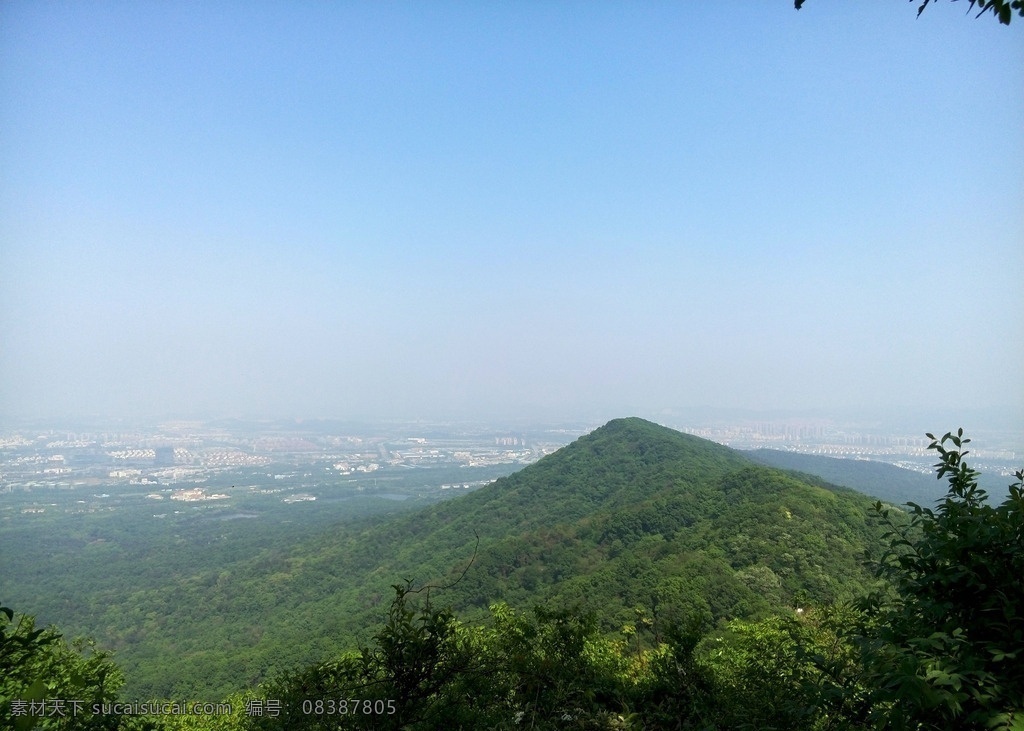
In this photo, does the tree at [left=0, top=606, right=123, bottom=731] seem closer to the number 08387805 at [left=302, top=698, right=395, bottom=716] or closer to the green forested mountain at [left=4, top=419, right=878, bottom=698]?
the number 08387805 at [left=302, top=698, right=395, bottom=716]

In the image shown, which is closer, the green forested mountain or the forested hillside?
the forested hillside

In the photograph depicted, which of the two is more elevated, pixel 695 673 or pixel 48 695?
pixel 48 695

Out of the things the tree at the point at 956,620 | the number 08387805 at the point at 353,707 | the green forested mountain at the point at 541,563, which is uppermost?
the tree at the point at 956,620

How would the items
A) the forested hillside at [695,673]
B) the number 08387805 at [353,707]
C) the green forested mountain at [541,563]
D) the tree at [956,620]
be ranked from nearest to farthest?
the tree at [956,620] < the forested hillside at [695,673] < the number 08387805 at [353,707] < the green forested mountain at [541,563]

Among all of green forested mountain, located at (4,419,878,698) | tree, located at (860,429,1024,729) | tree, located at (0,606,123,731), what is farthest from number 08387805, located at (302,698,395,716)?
green forested mountain, located at (4,419,878,698)

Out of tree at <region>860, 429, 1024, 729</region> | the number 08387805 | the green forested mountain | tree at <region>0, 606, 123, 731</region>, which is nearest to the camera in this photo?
tree at <region>860, 429, 1024, 729</region>

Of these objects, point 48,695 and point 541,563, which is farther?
point 541,563

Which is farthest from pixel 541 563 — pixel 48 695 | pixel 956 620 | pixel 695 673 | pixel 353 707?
pixel 48 695

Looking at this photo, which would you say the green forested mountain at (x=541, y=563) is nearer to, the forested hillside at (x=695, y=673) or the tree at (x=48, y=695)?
the forested hillside at (x=695, y=673)

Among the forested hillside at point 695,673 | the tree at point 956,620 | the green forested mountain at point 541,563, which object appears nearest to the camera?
the tree at point 956,620

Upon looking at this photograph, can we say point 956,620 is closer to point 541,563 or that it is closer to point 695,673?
point 695,673

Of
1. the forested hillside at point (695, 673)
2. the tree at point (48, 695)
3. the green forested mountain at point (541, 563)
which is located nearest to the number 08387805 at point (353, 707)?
the forested hillside at point (695, 673)

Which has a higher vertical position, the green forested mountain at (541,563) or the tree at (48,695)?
the tree at (48,695)
